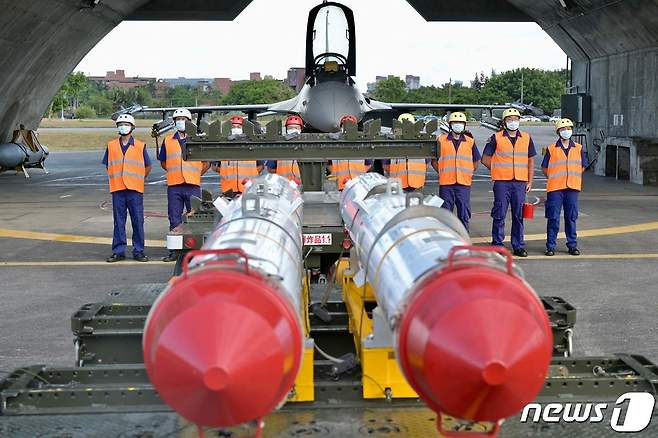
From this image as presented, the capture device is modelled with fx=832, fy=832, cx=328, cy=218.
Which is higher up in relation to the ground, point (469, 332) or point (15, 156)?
point (15, 156)

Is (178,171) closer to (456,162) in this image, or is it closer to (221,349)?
(456,162)

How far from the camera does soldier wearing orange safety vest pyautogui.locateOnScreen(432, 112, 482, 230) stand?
13.4 m

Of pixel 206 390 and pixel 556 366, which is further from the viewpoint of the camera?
pixel 556 366

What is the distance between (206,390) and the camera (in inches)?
137

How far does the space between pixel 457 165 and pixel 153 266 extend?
5.05 meters

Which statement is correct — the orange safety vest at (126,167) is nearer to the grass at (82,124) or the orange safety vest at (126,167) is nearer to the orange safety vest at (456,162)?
the orange safety vest at (456,162)

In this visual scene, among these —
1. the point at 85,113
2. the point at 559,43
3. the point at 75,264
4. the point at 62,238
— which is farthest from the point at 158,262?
the point at 85,113

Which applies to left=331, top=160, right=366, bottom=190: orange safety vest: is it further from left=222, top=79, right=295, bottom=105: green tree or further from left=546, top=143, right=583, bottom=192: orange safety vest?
left=222, top=79, right=295, bottom=105: green tree

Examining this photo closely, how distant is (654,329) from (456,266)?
215 inches

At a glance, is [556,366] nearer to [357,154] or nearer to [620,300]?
[357,154]

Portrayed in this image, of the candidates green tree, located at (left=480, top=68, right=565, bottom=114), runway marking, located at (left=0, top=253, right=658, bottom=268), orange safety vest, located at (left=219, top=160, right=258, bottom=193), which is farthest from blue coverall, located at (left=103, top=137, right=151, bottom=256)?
green tree, located at (left=480, top=68, right=565, bottom=114)

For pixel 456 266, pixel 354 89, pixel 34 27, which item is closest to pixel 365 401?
pixel 456 266

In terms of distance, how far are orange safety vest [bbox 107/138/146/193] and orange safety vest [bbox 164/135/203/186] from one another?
0.40 m

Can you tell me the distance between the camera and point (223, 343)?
138 inches
